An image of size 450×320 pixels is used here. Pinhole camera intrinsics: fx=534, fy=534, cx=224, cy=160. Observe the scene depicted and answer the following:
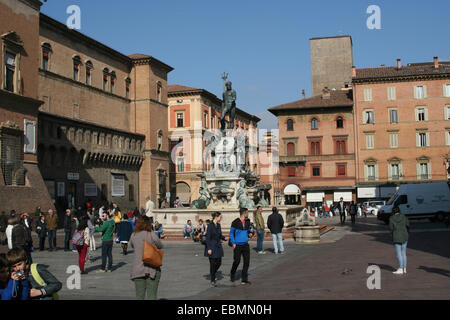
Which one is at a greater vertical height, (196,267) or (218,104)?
(218,104)

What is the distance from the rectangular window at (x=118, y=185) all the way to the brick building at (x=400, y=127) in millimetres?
25907


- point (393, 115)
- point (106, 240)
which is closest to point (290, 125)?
point (393, 115)

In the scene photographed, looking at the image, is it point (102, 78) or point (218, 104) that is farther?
point (218, 104)

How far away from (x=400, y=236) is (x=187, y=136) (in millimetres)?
59379

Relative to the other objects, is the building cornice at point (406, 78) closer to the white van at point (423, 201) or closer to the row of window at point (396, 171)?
the row of window at point (396, 171)

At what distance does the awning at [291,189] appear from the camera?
61.7 meters

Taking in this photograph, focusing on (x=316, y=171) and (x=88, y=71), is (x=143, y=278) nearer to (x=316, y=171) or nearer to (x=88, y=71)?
(x=88, y=71)

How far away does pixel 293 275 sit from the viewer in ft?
40.0

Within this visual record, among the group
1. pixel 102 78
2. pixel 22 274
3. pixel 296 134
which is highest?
pixel 102 78

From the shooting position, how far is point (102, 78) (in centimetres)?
5303

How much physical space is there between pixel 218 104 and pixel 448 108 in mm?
33004
